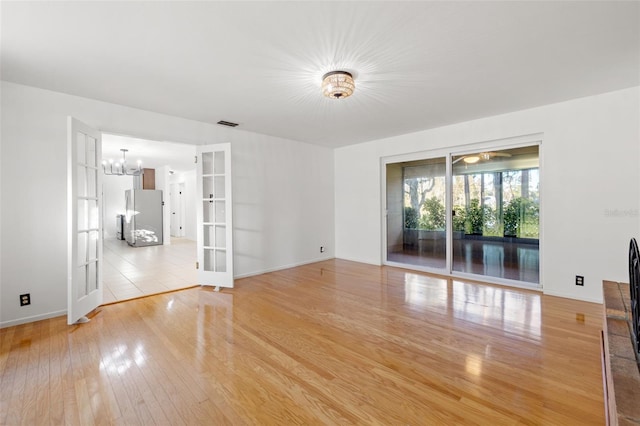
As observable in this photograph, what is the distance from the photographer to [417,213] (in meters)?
5.17

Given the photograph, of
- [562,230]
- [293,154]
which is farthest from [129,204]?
[562,230]

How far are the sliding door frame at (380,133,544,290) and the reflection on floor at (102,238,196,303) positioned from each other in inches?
149

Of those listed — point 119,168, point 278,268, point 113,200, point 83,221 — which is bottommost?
point 278,268

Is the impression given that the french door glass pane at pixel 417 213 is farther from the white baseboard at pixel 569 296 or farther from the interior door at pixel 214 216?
the interior door at pixel 214 216

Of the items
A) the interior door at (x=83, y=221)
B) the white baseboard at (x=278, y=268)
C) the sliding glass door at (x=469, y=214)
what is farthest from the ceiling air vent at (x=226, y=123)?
the sliding glass door at (x=469, y=214)

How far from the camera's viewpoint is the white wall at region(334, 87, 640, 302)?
122 inches

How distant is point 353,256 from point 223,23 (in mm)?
4895

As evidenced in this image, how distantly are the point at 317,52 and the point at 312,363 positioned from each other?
2.54 m

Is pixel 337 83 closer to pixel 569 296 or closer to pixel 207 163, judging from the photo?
pixel 207 163

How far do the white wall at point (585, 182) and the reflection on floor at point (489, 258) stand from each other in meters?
0.31

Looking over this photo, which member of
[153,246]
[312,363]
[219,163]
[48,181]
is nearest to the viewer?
[312,363]

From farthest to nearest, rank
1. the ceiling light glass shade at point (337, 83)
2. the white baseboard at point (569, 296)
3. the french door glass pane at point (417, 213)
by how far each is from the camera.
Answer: the french door glass pane at point (417, 213) < the white baseboard at point (569, 296) < the ceiling light glass shade at point (337, 83)

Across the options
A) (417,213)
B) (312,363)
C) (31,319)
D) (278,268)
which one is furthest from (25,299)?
(417,213)

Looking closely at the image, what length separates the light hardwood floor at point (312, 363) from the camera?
162 centimetres
